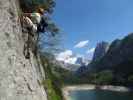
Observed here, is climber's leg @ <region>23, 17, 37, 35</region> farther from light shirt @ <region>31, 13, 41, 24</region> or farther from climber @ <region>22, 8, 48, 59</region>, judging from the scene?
light shirt @ <region>31, 13, 41, 24</region>

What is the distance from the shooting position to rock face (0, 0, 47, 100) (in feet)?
27.9

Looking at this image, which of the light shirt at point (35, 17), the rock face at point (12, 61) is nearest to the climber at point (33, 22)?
the light shirt at point (35, 17)

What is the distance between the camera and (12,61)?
29.9ft

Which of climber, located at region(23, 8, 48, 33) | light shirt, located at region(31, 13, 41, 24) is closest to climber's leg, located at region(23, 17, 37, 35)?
climber, located at region(23, 8, 48, 33)

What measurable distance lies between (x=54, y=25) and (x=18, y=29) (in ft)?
61.6

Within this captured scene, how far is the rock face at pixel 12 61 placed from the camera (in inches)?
→ 334

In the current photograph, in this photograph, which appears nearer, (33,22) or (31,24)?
(31,24)

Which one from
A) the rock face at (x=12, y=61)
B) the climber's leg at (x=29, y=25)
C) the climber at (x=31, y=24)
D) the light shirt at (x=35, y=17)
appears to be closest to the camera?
the rock face at (x=12, y=61)

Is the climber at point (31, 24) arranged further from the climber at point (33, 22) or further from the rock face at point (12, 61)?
the rock face at point (12, 61)

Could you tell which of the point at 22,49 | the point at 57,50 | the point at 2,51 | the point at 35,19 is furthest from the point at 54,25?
the point at 2,51

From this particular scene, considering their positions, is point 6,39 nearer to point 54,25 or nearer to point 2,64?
point 2,64

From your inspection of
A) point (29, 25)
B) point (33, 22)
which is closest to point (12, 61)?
point (29, 25)

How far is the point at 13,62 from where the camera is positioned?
920cm

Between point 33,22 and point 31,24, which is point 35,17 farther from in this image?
point 31,24
